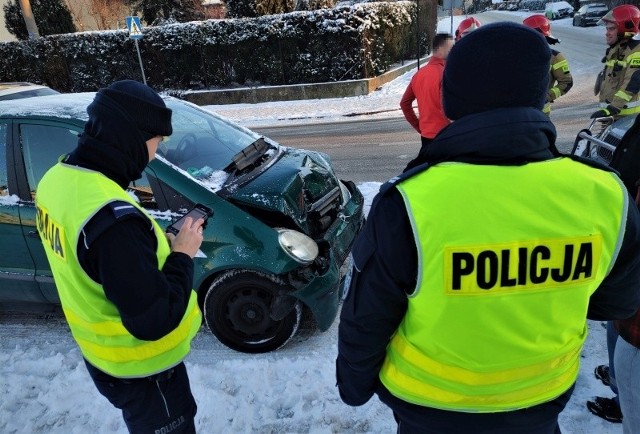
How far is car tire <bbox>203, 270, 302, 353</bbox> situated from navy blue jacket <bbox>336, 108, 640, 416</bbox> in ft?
5.56

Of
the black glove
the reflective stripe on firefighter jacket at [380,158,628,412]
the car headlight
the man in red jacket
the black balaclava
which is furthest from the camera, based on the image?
the black glove

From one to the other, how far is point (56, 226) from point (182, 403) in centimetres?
87

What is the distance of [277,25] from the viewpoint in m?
15.1

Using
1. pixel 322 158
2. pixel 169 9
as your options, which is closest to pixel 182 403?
pixel 322 158

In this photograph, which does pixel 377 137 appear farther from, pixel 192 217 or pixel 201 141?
pixel 192 217

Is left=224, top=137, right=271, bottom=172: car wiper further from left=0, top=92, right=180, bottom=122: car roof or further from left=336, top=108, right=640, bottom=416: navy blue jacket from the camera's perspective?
left=336, top=108, right=640, bottom=416: navy blue jacket

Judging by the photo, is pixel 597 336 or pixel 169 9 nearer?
pixel 597 336

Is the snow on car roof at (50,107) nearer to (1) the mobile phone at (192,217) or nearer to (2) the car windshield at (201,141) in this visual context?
(2) the car windshield at (201,141)

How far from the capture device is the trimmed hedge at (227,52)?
49.0ft

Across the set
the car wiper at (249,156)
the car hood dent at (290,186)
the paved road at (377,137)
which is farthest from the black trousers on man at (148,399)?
the paved road at (377,137)

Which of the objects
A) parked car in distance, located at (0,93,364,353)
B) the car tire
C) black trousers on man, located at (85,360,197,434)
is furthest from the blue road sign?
black trousers on man, located at (85,360,197,434)

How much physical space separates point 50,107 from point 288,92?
12725mm

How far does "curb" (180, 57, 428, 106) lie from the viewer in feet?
49.8

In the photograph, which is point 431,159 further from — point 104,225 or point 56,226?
point 56,226
